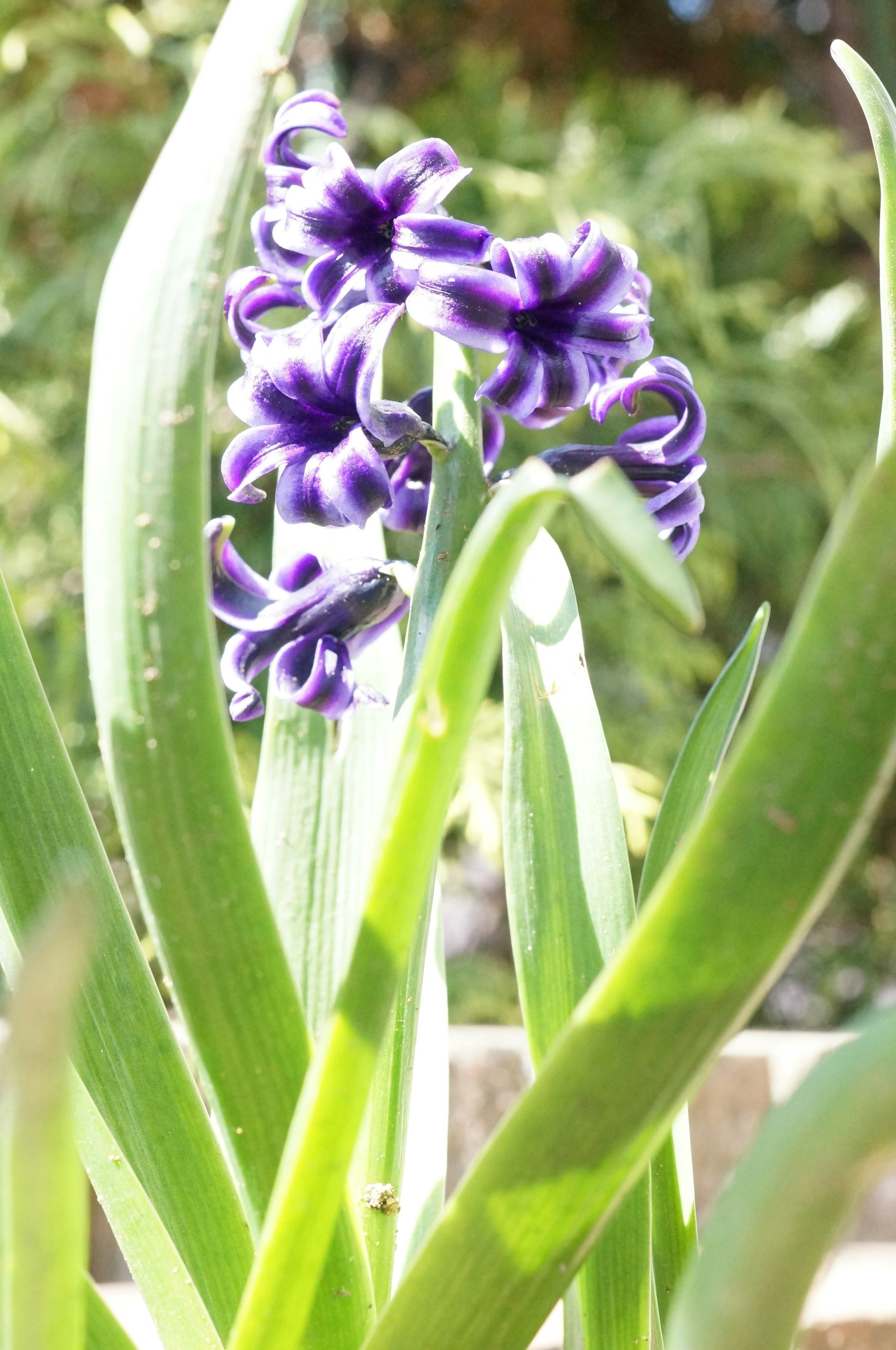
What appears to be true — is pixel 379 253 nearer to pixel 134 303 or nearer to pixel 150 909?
pixel 134 303

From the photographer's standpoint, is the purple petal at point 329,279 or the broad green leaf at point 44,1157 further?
the purple petal at point 329,279

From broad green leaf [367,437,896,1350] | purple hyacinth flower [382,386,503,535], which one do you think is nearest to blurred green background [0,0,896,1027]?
purple hyacinth flower [382,386,503,535]

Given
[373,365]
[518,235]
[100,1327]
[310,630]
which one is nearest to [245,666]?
[310,630]

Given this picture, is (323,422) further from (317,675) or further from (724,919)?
(724,919)

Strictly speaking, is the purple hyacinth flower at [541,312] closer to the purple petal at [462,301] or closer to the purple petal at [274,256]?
the purple petal at [462,301]

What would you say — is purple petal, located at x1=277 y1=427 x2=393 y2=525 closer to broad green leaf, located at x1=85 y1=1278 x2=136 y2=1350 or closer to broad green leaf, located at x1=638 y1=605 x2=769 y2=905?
broad green leaf, located at x1=638 y1=605 x2=769 y2=905

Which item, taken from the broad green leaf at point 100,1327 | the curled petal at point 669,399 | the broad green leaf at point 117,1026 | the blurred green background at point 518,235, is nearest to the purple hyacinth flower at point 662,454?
the curled petal at point 669,399
